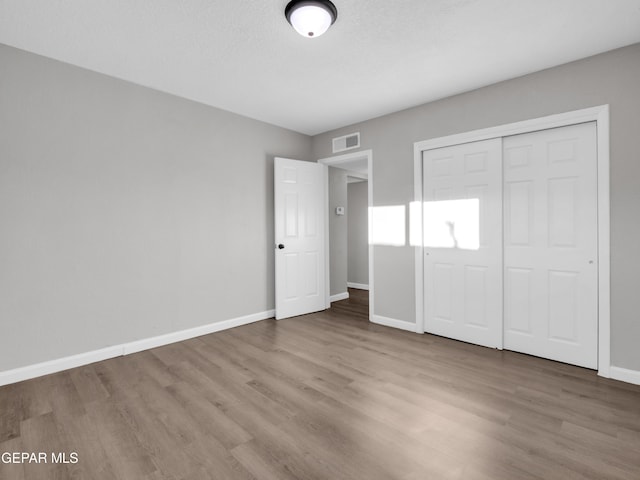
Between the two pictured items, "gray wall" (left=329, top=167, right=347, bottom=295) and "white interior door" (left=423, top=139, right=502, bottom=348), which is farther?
"gray wall" (left=329, top=167, right=347, bottom=295)

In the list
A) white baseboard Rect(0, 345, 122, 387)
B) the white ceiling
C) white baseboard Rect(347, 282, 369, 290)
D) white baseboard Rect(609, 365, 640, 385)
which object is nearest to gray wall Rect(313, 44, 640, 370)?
white baseboard Rect(609, 365, 640, 385)

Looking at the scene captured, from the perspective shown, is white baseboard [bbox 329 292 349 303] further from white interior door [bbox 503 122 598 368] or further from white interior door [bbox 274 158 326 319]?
white interior door [bbox 503 122 598 368]

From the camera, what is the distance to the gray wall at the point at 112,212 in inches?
103

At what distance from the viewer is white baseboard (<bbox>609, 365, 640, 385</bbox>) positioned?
8.17ft

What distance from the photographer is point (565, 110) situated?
2.79 meters

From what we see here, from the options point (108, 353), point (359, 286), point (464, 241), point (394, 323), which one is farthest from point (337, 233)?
point (108, 353)

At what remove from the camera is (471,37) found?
2.43 m

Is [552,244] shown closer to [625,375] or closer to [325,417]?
[625,375]

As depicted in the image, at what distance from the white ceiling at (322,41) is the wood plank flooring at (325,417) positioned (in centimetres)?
264

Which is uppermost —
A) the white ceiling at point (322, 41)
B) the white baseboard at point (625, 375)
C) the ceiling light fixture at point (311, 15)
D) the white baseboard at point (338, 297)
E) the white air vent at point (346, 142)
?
the white ceiling at point (322, 41)

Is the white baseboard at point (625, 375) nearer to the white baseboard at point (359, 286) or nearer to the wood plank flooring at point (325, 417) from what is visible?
the wood plank flooring at point (325, 417)

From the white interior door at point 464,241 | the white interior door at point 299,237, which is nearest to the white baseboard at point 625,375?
the white interior door at point 464,241

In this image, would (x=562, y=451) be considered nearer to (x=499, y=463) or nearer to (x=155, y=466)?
(x=499, y=463)

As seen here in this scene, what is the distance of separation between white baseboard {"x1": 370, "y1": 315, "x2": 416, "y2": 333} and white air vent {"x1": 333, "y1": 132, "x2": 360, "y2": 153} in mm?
2294
